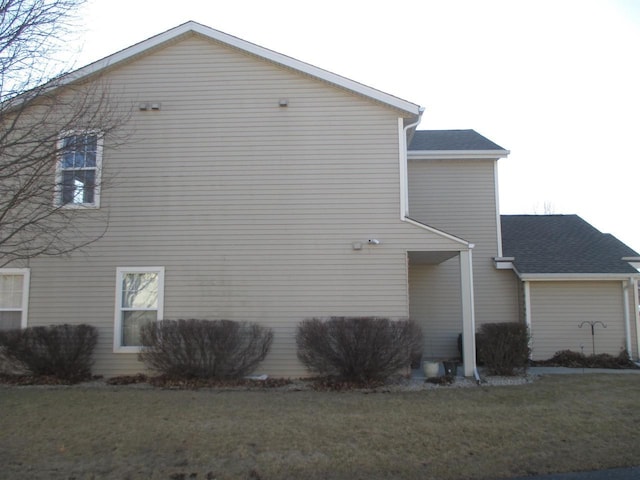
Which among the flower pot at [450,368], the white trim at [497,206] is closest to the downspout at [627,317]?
the white trim at [497,206]

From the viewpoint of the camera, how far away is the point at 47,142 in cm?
883

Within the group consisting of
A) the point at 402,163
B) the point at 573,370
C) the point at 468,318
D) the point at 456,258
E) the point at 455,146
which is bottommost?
the point at 573,370

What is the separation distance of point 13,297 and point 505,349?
1060 centimetres

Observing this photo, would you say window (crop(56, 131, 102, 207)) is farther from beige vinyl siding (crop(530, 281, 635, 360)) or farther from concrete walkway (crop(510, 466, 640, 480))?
beige vinyl siding (crop(530, 281, 635, 360))

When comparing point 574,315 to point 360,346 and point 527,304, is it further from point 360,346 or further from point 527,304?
point 360,346

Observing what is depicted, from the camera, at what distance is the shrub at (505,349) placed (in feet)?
38.8

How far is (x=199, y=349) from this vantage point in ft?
36.0

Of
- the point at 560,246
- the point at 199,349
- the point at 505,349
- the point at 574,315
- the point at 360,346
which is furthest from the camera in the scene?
the point at 560,246

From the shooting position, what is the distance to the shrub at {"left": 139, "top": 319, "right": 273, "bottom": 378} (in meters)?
11.0

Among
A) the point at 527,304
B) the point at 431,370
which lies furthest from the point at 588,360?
the point at 431,370

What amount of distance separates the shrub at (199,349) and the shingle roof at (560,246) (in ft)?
25.4

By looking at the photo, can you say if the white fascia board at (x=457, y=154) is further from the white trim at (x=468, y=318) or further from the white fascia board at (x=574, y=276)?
the white trim at (x=468, y=318)

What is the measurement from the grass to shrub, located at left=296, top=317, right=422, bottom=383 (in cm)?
84

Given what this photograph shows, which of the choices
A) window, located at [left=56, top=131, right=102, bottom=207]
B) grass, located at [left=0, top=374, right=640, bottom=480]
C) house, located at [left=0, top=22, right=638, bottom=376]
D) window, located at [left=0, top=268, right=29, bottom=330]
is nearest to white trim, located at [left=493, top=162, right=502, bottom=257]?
house, located at [left=0, top=22, right=638, bottom=376]
